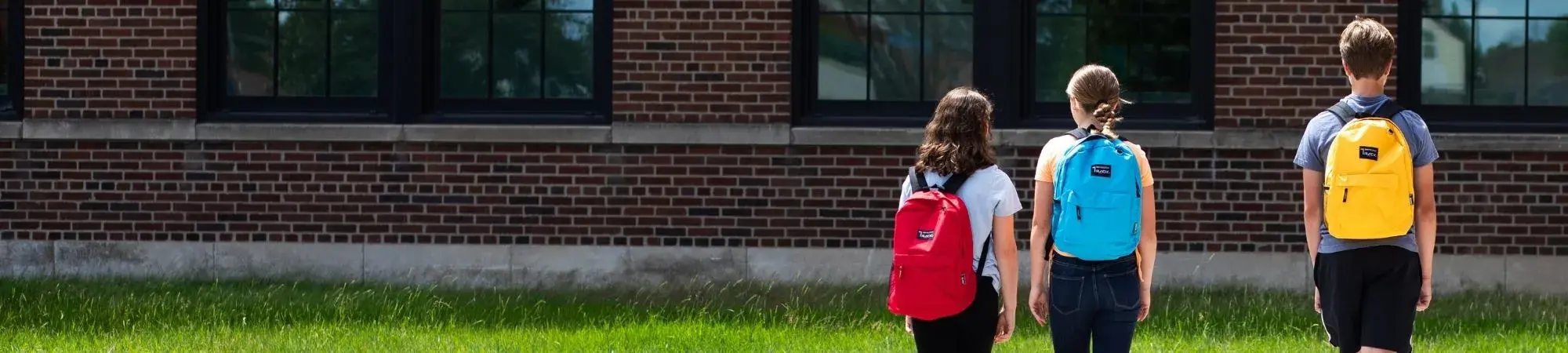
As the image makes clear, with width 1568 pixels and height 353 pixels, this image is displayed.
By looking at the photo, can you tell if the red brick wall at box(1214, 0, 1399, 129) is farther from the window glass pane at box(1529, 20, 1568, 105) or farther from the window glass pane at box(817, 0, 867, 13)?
the window glass pane at box(817, 0, 867, 13)

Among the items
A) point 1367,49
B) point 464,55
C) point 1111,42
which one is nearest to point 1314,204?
point 1367,49

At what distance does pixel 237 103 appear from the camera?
376 inches

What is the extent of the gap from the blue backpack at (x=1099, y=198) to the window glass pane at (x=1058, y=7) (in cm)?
542

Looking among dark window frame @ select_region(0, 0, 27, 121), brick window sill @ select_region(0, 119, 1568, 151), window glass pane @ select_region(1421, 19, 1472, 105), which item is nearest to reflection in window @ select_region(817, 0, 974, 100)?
brick window sill @ select_region(0, 119, 1568, 151)

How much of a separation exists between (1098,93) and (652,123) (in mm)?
5405

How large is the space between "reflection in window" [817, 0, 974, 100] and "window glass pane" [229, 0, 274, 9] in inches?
138

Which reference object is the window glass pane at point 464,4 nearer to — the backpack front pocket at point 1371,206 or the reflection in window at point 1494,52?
the reflection in window at point 1494,52

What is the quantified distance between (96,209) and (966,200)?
726cm

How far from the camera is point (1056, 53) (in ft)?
30.7

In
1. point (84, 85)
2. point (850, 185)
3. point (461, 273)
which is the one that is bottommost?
point (461, 273)

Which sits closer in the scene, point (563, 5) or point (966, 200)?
point (966, 200)

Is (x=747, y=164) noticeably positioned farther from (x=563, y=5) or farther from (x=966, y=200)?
(x=966, y=200)

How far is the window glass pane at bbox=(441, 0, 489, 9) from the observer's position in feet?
→ 31.0

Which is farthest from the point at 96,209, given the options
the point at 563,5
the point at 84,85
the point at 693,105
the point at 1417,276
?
the point at 1417,276
